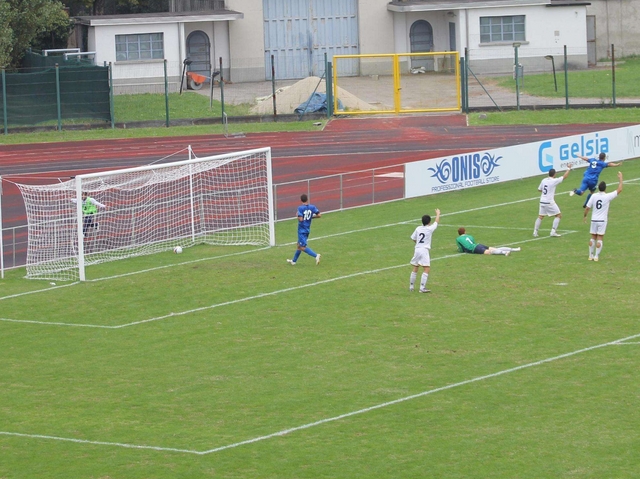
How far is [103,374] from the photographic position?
62.9 feet

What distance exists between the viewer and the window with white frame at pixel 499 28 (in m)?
64.9

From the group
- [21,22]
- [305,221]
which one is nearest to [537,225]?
[305,221]

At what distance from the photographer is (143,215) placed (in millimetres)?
32188

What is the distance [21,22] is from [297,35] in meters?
16.8

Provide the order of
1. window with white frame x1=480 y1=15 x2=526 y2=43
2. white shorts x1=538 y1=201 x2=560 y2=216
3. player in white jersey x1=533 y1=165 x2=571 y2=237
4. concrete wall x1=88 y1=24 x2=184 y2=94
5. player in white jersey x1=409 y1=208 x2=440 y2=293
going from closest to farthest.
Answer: player in white jersey x1=409 y1=208 x2=440 y2=293 < player in white jersey x1=533 y1=165 x2=571 y2=237 < white shorts x1=538 y1=201 x2=560 y2=216 < concrete wall x1=88 y1=24 x2=184 y2=94 < window with white frame x1=480 y1=15 x2=526 y2=43

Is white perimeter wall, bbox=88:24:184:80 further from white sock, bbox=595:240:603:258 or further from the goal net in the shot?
white sock, bbox=595:240:603:258

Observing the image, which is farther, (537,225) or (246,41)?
(246,41)

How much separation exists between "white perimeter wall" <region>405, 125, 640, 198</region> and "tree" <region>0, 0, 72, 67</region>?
27.2m

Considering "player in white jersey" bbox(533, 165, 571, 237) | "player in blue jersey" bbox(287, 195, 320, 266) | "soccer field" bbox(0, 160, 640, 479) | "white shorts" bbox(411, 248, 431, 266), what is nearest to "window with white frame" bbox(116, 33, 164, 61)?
"soccer field" bbox(0, 160, 640, 479)

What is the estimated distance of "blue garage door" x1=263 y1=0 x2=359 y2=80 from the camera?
218ft

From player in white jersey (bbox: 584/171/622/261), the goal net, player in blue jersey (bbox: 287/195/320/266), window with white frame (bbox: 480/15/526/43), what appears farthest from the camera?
window with white frame (bbox: 480/15/526/43)

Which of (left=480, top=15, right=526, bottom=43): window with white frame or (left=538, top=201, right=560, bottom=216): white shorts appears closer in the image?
(left=538, top=201, right=560, bottom=216): white shorts

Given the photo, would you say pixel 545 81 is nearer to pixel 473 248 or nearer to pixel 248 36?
pixel 248 36

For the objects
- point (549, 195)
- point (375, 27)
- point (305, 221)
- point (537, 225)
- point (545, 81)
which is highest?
point (375, 27)
